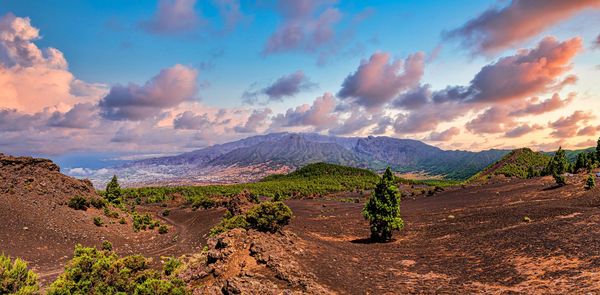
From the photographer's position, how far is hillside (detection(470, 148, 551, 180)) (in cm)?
14076

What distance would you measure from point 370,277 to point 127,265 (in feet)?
44.0

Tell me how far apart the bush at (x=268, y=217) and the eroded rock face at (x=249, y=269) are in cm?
182

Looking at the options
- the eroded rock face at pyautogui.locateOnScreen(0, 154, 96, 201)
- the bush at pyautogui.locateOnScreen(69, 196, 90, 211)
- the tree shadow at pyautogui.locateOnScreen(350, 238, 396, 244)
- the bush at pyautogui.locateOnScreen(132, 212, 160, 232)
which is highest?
the eroded rock face at pyautogui.locateOnScreen(0, 154, 96, 201)

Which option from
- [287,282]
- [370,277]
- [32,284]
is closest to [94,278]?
[32,284]

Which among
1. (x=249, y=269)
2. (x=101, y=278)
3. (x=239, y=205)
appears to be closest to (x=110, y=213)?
(x=239, y=205)

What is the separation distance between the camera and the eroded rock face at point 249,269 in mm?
15244

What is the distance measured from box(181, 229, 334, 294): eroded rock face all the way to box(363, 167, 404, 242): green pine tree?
44.7ft

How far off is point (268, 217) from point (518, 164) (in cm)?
17314

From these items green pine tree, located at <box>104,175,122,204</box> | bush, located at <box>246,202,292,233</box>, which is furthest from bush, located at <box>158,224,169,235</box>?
bush, located at <box>246,202,292,233</box>

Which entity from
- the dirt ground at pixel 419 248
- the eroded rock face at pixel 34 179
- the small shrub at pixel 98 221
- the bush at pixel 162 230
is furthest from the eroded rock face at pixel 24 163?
the bush at pixel 162 230

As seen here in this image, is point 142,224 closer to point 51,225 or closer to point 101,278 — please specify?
point 51,225

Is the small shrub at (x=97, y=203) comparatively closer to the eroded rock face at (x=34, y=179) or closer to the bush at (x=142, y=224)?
the eroded rock face at (x=34, y=179)

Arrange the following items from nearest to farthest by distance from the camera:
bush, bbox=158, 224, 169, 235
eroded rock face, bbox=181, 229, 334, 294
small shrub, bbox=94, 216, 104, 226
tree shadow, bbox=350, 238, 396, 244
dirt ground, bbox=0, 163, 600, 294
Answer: eroded rock face, bbox=181, 229, 334, 294
dirt ground, bbox=0, 163, 600, 294
tree shadow, bbox=350, 238, 396, 244
small shrub, bbox=94, 216, 104, 226
bush, bbox=158, 224, 169, 235

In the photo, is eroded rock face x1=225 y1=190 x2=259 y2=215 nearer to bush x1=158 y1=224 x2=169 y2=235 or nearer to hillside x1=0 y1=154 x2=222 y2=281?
hillside x1=0 y1=154 x2=222 y2=281
